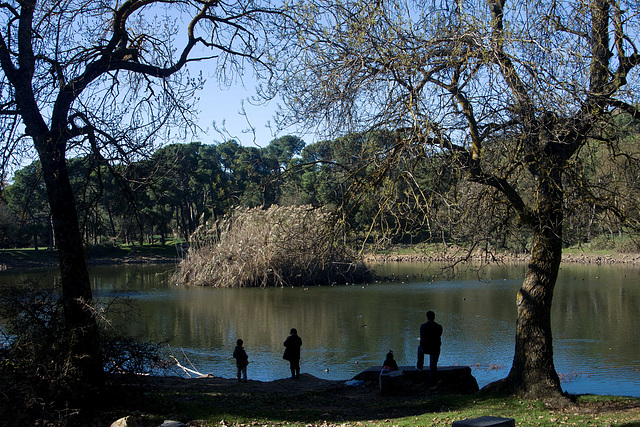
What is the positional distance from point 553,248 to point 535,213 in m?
0.65

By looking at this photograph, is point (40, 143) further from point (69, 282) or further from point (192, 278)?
point (192, 278)

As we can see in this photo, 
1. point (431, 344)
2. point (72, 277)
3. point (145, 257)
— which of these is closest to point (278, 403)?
point (431, 344)

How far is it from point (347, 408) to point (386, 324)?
10.5 m

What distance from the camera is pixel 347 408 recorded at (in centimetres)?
841

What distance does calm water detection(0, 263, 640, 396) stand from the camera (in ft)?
43.9

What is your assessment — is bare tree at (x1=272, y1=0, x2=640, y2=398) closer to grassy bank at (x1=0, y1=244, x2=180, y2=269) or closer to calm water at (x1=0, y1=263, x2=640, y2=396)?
calm water at (x1=0, y1=263, x2=640, y2=396)

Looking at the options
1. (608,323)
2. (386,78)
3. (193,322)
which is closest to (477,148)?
(386,78)

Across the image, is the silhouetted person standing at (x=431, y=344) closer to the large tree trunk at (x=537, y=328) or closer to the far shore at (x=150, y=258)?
the large tree trunk at (x=537, y=328)

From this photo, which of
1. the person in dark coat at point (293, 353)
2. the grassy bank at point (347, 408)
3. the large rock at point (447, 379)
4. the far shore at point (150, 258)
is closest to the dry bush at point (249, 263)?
the far shore at point (150, 258)

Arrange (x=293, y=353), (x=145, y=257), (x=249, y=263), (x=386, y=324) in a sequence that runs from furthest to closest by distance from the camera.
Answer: (x=145, y=257), (x=249, y=263), (x=386, y=324), (x=293, y=353)

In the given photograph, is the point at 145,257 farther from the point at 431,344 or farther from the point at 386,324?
the point at 431,344

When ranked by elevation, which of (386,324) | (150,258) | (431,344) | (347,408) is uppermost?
(150,258)

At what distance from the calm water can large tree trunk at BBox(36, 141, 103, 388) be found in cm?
90

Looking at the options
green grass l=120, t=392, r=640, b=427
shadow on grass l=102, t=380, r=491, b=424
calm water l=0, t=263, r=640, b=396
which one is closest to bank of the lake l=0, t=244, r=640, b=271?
calm water l=0, t=263, r=640, b=396
